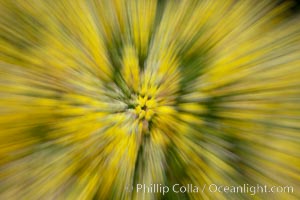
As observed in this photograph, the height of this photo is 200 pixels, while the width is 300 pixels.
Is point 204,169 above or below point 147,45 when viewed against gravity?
below

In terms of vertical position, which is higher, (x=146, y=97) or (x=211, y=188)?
(x=146, y=97)

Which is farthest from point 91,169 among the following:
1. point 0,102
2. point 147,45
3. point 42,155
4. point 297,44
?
point 297,44

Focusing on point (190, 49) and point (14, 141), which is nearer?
point (14, 141)

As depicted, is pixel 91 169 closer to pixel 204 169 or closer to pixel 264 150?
pixel 204 169

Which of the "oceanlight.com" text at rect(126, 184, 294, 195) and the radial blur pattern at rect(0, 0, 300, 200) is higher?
the radial blur pattern at rect(0, 0, 300, 200)

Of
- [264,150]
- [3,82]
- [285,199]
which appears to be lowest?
[285,199]

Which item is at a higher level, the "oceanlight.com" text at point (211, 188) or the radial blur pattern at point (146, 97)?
the radial blur pattern at point (146, 97)

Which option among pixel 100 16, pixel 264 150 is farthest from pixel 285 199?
pixel 100 16

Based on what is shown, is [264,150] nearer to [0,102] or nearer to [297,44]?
[297,44]
